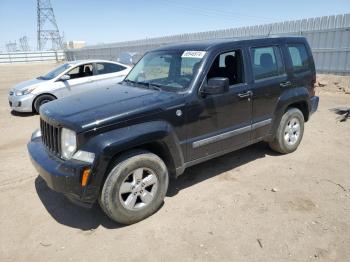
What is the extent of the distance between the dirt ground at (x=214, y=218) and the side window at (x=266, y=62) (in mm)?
1474

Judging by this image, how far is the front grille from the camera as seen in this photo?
339 cm

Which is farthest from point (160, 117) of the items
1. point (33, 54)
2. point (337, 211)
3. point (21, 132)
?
point (33, 54)

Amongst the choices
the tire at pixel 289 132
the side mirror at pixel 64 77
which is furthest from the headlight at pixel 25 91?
the tire at pixel 289 132

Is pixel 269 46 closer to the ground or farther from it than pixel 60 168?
farther from it

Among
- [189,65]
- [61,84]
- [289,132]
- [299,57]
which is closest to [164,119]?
[189,65]

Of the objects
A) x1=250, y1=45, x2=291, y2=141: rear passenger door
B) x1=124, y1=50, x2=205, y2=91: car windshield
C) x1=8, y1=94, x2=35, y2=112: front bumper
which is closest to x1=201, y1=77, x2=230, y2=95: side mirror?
x1=124, y1=50, x2=205, y2=91: car windshield

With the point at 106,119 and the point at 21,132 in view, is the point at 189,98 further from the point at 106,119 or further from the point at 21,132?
the point at 21,132

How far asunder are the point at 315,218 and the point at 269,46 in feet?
8.69

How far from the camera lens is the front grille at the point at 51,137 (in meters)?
3.39

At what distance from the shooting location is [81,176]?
3070 millimetres

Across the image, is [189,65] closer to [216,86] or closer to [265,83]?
[216,86]

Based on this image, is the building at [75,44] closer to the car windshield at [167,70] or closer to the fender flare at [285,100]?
the car windshield at [167,70]

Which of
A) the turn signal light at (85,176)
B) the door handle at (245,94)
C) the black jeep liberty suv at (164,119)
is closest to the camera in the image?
the turn signal light at (85,176)

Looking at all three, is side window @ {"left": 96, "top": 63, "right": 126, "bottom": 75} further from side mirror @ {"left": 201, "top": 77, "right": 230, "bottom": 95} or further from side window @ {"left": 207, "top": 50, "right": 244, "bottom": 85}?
side mirror @ {"left": 201, "top": 77, "right": 230, "bottom": 95}
